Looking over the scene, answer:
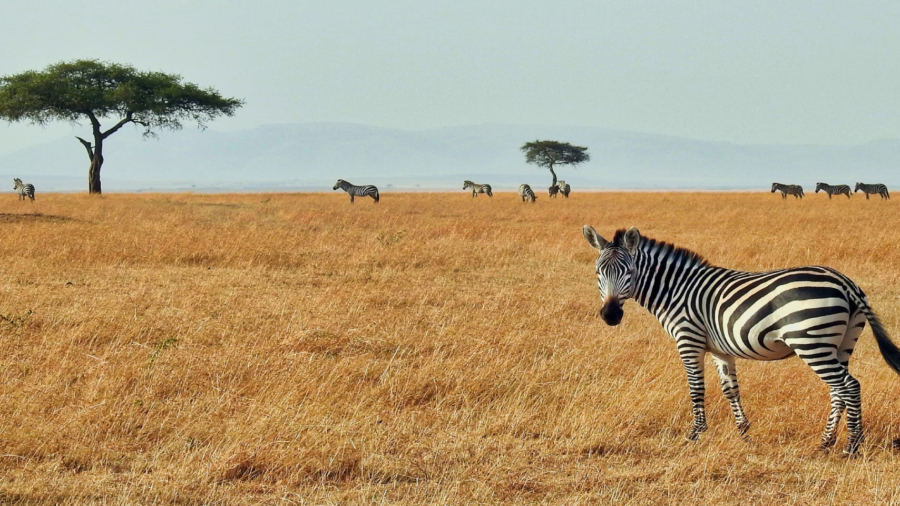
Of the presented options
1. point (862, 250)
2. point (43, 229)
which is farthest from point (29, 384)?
point (862, 250)

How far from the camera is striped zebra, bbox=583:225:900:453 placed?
5.08m

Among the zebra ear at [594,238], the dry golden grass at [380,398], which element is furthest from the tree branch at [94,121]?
the zebra ear at [594,238]

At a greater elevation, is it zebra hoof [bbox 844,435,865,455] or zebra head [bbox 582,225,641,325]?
zebra head [bbox 582,225,641,325]

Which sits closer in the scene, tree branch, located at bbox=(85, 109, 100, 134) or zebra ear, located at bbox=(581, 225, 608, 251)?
zebra ear, located at bbox=(581, 225, 608, 251)

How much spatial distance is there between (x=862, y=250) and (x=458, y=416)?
43.4 ft

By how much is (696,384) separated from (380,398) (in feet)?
8.57

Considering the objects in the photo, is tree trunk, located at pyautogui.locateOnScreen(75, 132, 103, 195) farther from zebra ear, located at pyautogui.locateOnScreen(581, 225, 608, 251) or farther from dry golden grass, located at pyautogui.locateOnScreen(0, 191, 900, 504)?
zebra ear, located at pyautogui.locateOnScreen(581, 225, 608, 251)

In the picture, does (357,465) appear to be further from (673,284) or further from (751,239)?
(751,239)

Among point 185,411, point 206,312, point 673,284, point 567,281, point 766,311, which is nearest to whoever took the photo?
point 766,311

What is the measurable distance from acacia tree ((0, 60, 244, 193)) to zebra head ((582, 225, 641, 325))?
44.9m

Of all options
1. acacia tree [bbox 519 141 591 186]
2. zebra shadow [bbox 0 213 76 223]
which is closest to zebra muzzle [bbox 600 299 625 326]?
zebra shadow [bbox 0 213 76 223]

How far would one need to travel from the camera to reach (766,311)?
5203 mm

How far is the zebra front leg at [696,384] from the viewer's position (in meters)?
Answer: 5.72

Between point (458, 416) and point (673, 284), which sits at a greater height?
point (673, 284)
